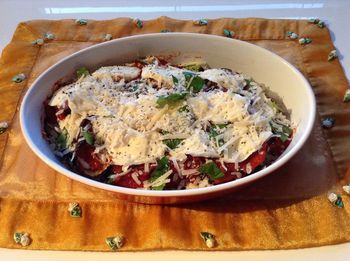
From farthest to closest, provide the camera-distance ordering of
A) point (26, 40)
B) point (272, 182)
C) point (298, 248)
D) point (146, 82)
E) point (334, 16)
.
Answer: point (334, 16), point (26, 40), point (146, 82), point (272, 182), point (298, 248)

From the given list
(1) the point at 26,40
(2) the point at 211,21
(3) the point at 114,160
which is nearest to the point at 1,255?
(3) the point at 114,160

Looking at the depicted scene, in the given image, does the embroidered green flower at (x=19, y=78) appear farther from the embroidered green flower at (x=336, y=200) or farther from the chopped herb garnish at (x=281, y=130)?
→ the embroidered green flower at (x=336, y=200)

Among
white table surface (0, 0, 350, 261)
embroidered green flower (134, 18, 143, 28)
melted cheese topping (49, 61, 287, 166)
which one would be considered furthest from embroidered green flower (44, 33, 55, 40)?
melted cheese topping (49, 61, 287, 166)

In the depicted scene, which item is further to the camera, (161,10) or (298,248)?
(161,10)

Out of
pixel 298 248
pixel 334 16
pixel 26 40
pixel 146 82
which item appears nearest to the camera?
pixel 298 248

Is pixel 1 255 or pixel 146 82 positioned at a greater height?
pixel 146 82

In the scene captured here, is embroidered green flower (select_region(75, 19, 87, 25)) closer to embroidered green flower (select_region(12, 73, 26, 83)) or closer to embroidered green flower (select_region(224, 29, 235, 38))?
embroidered green flower (select_region(12, 73, 26, 83))

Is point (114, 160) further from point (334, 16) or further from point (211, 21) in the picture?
point (334, 16)
